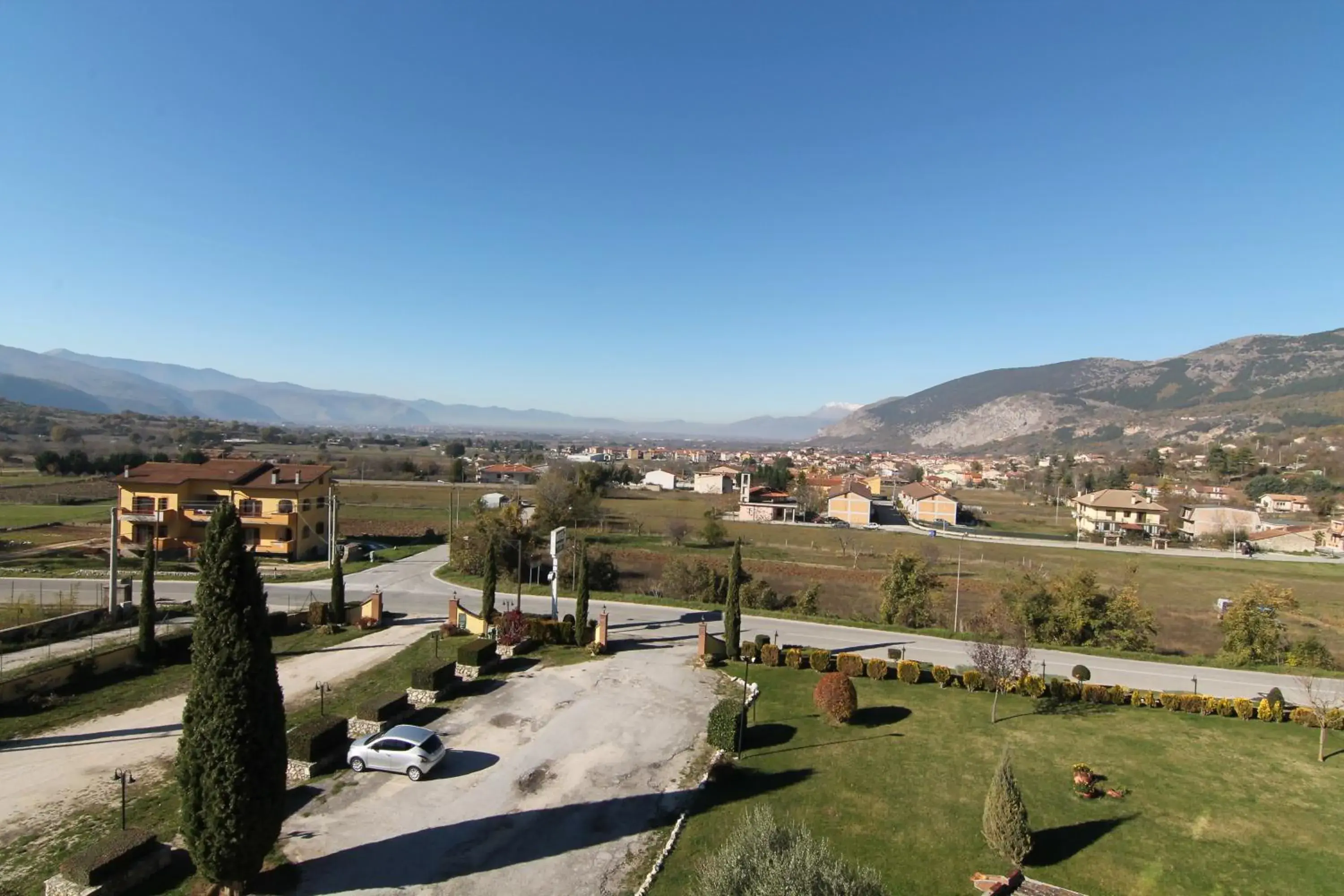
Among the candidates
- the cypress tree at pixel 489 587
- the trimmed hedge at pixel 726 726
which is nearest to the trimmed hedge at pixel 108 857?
the trimmed hedge at pixel 726 726

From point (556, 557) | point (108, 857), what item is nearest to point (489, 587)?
point (556, 557)

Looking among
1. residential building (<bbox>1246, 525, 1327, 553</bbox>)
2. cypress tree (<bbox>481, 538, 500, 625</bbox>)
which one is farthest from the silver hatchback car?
residential building (<bbox>1246, 525, 1327, 553</bbox>)

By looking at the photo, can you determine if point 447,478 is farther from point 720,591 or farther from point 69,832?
point 69,832

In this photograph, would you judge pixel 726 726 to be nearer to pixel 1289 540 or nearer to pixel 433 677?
pixel 433 677

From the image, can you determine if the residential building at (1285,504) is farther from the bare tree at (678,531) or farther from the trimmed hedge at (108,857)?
the trimmed hedge at (108,857)

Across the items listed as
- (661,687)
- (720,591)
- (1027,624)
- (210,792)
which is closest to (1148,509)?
(1027,624)

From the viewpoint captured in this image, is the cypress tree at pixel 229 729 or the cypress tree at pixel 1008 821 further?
the cypress tree at pixel 1008 821

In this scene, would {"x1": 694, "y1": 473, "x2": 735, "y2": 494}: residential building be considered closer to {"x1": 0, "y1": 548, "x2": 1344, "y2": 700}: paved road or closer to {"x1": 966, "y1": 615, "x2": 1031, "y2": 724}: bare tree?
{"x1": 0, "y1": 548, "x2": 1344, "y2": 700}: paved road
